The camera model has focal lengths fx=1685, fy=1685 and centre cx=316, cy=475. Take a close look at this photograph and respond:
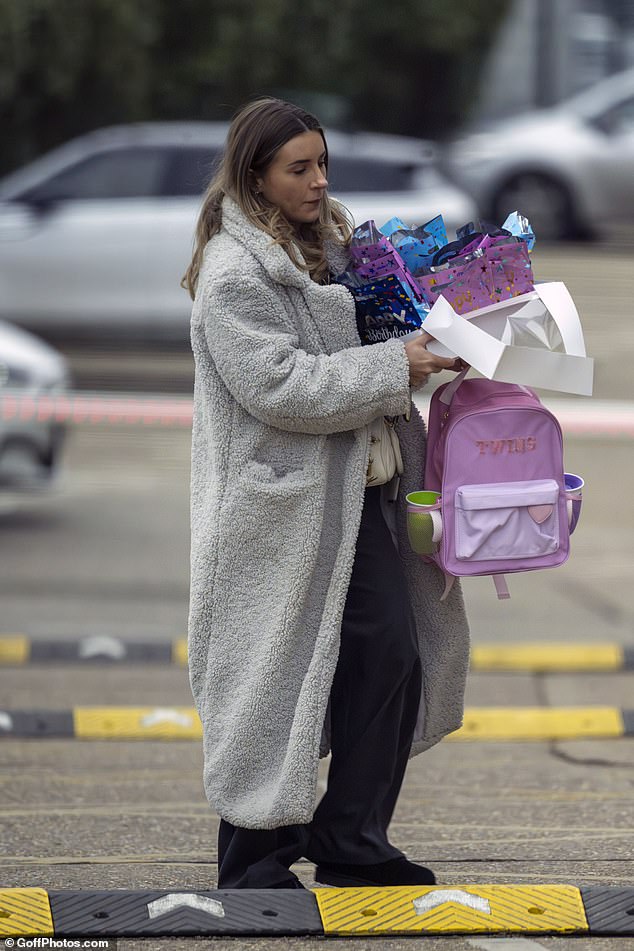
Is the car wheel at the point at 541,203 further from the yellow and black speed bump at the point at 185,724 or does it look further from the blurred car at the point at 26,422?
the yellow and black speed bump at the point at 185,724

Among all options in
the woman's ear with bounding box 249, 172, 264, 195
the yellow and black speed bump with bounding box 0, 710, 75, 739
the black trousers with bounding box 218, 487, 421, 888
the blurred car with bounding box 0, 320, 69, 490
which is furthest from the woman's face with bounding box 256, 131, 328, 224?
the blurred car with bounding box 0, 320, 69, 490

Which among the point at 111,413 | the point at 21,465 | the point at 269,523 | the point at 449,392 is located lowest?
the point at 21,465

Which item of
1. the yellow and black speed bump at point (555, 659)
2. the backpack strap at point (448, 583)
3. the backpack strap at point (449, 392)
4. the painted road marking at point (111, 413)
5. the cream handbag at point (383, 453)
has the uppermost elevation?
the backpack strap at point (449, 392)

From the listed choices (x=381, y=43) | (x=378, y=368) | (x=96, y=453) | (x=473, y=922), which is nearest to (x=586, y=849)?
(x=473, y=922)

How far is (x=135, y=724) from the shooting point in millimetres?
5758

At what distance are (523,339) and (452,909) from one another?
1.22 metres

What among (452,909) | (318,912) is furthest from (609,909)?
(318,912)

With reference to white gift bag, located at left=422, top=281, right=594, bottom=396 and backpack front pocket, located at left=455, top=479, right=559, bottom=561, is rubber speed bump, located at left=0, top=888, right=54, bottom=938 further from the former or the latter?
white gift bag, located at left=422, top=281, right=594, bottom=396

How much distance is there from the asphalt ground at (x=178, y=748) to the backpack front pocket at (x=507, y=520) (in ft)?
2.68

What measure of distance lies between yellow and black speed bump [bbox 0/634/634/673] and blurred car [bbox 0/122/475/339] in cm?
725

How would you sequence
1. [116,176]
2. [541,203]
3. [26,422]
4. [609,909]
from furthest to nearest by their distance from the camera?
[541,203]
[116,176]
[26,422]
[609,909]

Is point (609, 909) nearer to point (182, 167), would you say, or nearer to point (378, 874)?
point (378, 874)

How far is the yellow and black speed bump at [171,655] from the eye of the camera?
21.9 ft

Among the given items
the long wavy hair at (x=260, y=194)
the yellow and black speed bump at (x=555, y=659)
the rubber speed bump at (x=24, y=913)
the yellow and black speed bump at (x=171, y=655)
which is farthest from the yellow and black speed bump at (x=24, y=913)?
the yellow and black speed bump at (x=555, y=659)
